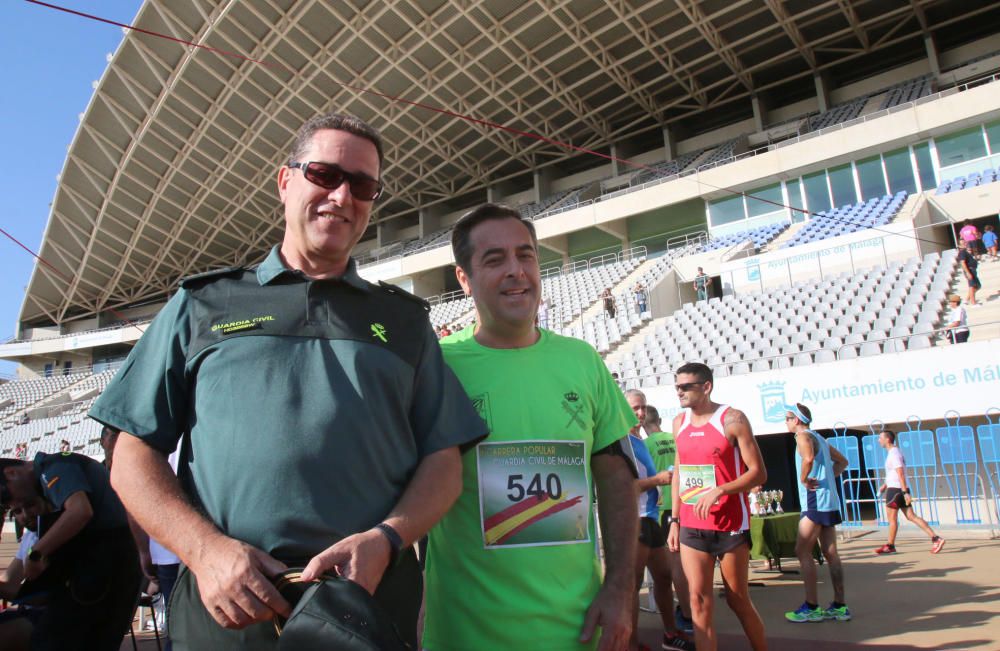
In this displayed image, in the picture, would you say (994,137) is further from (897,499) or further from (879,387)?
(897,499)

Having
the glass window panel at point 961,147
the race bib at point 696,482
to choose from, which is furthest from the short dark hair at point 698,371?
the glass window panel at point 961,147

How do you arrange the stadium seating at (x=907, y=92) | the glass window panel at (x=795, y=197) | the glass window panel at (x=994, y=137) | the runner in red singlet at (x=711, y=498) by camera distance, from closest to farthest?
1. the runner in red singlet at (x=711, y=498)
2. the glass window panel at (x=994, y=137)
3. the glass window panel at (x=795, y=197)
4. the stadium seating at (x=907, y=92)

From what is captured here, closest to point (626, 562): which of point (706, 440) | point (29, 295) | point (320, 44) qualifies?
point (706, 440)

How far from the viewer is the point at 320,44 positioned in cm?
2772

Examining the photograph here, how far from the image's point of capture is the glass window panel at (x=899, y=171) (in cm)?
2280

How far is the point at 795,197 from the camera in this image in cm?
2494

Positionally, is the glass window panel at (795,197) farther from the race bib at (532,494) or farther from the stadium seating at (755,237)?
the race bib at (532,494)

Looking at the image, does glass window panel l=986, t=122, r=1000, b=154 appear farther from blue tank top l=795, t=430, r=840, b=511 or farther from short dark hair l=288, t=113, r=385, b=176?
short dark hair l=288, t=113, r=385, b=176

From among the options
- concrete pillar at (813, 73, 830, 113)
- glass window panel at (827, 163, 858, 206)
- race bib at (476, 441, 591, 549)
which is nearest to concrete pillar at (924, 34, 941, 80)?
concrete pillar at (813, 73, 830, 113)

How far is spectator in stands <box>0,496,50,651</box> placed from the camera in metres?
3.55

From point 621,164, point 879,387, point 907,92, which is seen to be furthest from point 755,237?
point 879,387

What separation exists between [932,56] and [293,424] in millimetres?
33280

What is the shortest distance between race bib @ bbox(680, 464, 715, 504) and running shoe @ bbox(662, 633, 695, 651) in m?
1.39

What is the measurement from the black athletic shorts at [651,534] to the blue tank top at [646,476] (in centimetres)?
7
